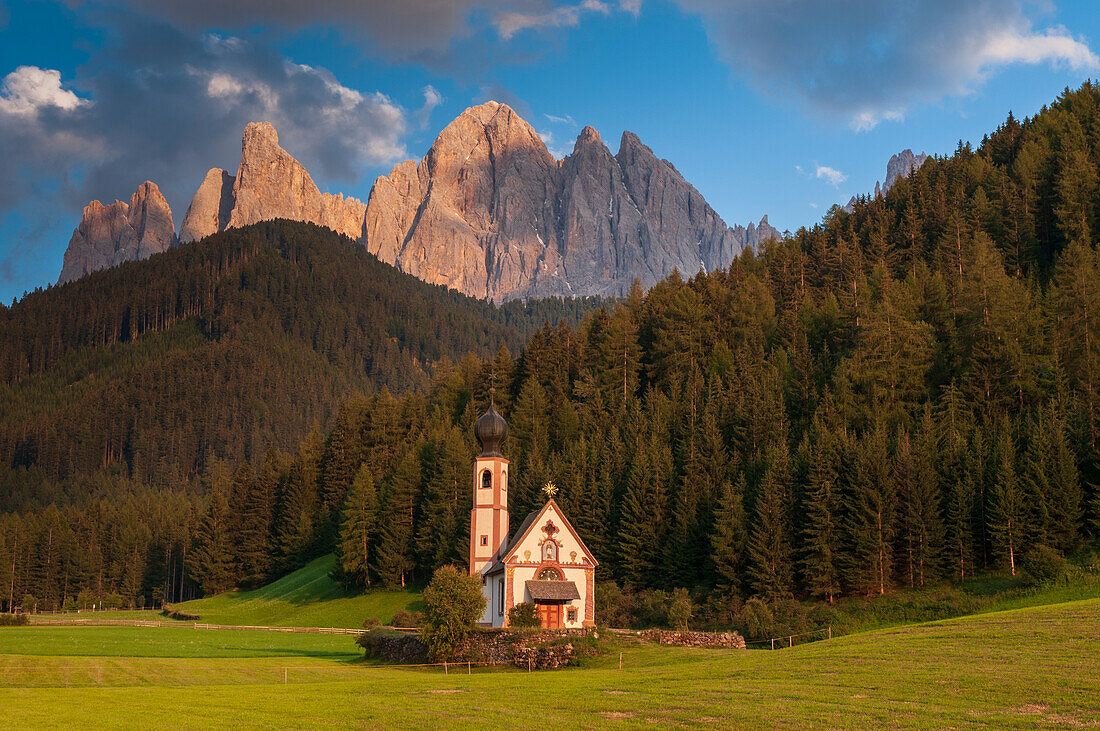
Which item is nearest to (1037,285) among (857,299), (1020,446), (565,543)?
(857,299)

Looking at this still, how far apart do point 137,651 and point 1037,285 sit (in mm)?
79939

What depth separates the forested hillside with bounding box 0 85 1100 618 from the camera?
194 feet

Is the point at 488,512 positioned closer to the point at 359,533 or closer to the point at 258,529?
the point at 359,533

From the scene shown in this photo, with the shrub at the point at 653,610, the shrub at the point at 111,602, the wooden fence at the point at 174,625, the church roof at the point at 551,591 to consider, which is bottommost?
the shrub at the point at 111,602

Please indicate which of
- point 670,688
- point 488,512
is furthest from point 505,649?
point 670,688

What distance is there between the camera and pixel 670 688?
1168 inches

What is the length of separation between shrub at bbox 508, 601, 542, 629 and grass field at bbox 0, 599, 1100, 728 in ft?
24.1

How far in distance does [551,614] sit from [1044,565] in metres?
27.1

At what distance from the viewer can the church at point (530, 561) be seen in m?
55.5

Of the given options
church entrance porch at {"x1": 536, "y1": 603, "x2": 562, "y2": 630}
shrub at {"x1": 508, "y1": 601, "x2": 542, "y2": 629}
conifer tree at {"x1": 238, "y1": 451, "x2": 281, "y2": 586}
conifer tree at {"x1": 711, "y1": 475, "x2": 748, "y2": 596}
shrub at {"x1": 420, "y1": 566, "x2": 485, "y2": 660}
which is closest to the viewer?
shrub at {"x1": 420, "y1": 566, "x2": 485, "y2": 660}

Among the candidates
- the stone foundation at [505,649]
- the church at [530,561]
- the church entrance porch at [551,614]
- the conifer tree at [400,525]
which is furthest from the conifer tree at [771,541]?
the conifer tree at [400,525]

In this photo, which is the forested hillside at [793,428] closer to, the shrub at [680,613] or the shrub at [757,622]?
the shrub at [680,613]

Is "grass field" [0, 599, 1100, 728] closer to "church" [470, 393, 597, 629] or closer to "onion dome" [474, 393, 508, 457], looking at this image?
"church" [470, 393, 597, 629]

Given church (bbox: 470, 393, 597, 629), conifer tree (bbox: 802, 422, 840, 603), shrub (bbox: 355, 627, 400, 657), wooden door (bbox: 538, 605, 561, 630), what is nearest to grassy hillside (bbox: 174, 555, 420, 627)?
church (bbox: 470, 393, 597, 629)
